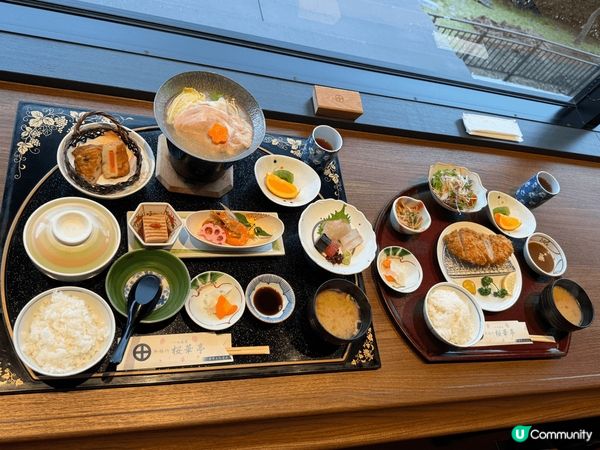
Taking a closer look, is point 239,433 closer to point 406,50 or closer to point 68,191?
point 68,191

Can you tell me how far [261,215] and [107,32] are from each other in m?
1.32

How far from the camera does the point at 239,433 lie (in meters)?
1.57

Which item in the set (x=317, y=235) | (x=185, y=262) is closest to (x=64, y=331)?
(x=185, y=262)

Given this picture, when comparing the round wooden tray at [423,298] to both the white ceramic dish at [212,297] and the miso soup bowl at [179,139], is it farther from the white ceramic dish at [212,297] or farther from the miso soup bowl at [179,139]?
the miso soup bowl at [179,139]

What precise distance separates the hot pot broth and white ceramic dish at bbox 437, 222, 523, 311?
1137mm

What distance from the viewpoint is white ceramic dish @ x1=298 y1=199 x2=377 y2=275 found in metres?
1.84

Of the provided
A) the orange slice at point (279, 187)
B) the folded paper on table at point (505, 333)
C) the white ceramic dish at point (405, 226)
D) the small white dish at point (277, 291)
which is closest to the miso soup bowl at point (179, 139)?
the orange slice at point (279, 187)

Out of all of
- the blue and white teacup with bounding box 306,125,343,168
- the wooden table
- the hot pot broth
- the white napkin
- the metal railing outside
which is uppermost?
the metal railing outside

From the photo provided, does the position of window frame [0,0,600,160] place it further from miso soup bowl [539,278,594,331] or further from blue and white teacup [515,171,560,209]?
miso soup bowl [539,278,594,331]

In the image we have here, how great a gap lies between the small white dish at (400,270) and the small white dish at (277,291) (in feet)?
1.55

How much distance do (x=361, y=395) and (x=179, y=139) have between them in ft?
4.17

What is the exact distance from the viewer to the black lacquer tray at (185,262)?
1377 mm

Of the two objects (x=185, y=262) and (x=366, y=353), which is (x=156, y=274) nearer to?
(x=185, y=262)

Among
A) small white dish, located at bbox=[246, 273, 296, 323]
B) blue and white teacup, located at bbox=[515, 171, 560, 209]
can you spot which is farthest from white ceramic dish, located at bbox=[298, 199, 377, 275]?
blue and white teacup, located at bbox=[515, 171, 560, 209]
